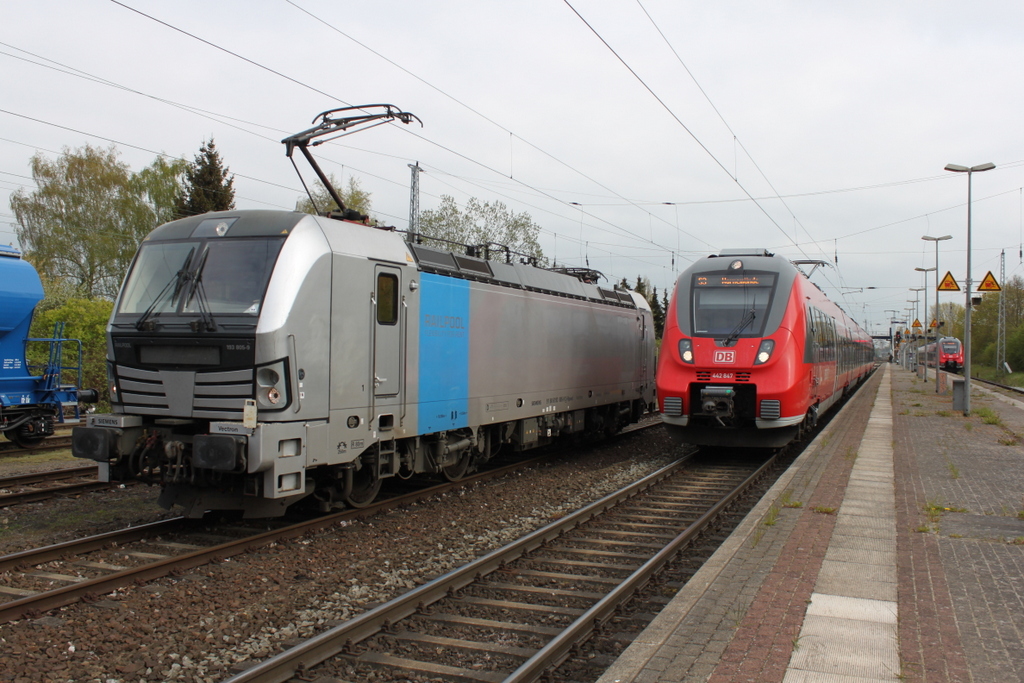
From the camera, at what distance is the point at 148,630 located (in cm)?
525

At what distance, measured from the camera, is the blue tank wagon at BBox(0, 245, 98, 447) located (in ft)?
43.3

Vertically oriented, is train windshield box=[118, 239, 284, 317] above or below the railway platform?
above

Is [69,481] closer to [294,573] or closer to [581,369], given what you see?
[294,573]

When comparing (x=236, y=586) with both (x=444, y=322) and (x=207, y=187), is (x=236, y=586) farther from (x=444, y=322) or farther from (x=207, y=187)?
(x=207, y=187)

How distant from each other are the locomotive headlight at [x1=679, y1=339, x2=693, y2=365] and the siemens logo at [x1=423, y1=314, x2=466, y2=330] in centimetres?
467

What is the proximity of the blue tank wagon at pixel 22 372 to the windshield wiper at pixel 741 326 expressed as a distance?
10.9 meters

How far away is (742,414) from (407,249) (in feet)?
22.2

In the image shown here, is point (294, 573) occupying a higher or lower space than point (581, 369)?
lower

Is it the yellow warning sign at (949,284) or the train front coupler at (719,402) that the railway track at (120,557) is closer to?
the train front coupler at (719,402)

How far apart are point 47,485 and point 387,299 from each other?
563 centimetres

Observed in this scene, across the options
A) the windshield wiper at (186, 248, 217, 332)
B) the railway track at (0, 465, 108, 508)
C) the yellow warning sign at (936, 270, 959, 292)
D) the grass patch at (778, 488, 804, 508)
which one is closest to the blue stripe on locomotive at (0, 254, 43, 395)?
the railway track at (0, 465, 108, 508)

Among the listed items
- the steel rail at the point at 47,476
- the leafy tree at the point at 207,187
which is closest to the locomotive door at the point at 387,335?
the steel rail at the point at 47,476

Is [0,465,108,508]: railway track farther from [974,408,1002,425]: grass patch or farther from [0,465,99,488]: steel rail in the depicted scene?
[974,408,1002,425]: grass patch

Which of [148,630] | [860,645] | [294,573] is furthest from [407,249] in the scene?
[860,645]
